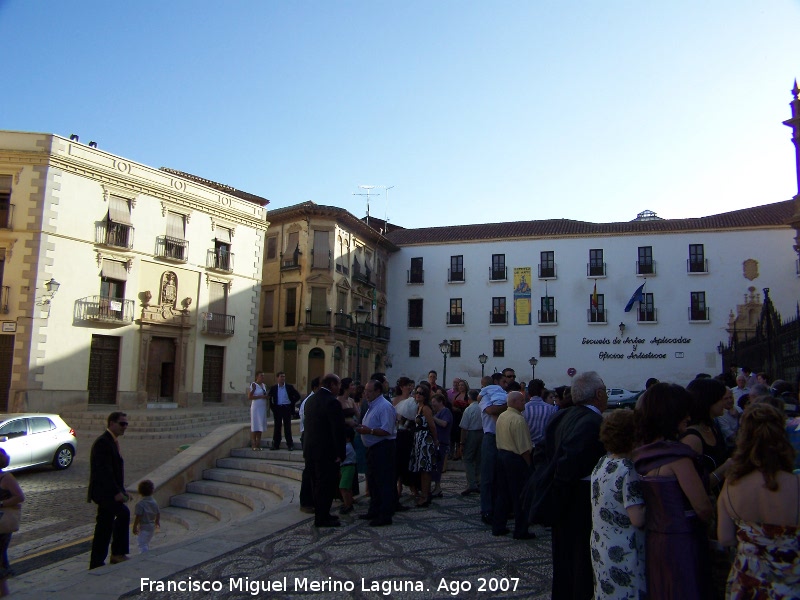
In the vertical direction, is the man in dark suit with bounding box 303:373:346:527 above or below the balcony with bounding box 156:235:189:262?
below

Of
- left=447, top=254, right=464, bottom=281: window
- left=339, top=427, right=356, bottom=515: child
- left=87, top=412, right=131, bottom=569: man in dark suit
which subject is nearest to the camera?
left=87, top=412, right=131, bottom=569: man in dark suit

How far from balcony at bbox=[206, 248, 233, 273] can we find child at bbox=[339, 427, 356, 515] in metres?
22.8

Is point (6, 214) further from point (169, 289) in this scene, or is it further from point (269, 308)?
point (269, 308)

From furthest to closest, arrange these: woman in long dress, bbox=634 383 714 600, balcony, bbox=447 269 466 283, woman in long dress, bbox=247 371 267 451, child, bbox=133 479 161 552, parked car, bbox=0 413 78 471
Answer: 1. balcony, bbox=447 269 466 283
2. woman in long dress, bbox=247 371 267 451
3. parked car, bbox=0 413 78 471
4. child, bbox=133 479 161 552
5. woman in long dress, bbox=634 383 714 600

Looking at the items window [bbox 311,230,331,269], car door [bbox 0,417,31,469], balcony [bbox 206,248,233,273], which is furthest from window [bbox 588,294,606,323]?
car door [bbox 0,417,31,469]

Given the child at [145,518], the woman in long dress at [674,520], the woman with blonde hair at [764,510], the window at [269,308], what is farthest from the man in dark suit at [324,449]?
the window at [269,308]

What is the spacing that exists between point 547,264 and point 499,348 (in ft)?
20.3

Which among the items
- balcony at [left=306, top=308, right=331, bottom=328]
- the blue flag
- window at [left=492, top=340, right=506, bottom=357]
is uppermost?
the blue flag

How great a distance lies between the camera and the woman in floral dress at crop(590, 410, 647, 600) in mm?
3447

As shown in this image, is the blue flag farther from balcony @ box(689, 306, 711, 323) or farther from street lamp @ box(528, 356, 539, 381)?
street lamp @ box(528, 356, 539, 381)

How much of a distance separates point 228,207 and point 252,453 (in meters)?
19.7

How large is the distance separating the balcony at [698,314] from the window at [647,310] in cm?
207

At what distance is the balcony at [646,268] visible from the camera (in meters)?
40.2

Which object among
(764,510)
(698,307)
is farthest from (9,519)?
(698,307)
